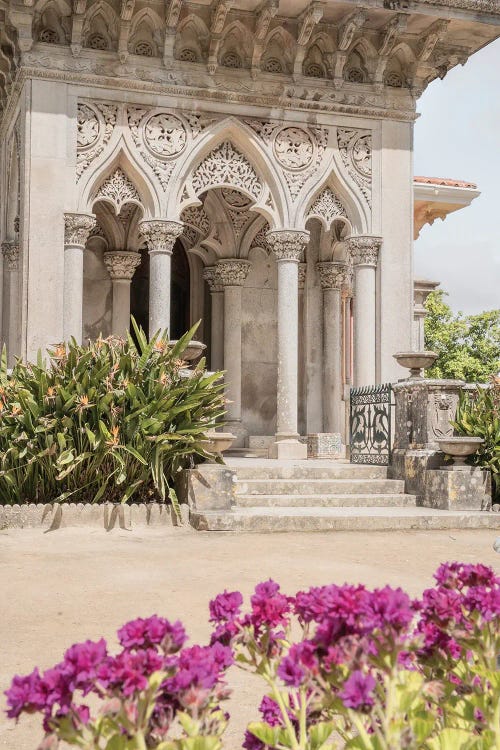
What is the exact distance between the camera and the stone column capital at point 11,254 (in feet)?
45.5

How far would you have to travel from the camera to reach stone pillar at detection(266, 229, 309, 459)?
1238 centimetres

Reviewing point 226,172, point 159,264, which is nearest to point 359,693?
point 159,264

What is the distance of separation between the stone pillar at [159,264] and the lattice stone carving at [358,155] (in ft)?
8.45

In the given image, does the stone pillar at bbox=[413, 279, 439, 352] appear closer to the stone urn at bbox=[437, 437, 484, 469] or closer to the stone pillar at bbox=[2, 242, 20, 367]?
the stone pillar at bbox=[2, 242, 20, 367]

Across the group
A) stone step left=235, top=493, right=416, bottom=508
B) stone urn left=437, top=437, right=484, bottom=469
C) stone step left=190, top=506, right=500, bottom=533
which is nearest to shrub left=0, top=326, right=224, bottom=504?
stone step left=190, top=506, right=500, bottom=533

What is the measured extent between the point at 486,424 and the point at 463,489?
806mm

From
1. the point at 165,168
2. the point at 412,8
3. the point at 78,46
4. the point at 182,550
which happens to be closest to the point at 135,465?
the point at 182,550

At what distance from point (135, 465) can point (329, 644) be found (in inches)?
258

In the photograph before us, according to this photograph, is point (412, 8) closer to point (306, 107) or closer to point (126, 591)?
point (306, 107)

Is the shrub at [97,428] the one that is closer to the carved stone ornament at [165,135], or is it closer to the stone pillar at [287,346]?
the stone pillar at [287,346]

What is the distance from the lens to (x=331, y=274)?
1524 centimetres

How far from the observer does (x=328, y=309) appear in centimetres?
1528

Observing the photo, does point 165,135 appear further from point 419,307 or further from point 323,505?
point 419,307

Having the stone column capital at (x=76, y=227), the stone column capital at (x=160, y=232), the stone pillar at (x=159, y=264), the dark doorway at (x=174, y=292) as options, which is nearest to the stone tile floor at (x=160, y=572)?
the stone pillar at (x=159, y=264)
